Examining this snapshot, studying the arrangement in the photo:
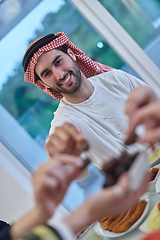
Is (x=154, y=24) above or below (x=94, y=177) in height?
above

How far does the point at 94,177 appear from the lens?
2980 mm

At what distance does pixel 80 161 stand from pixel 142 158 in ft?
0.39

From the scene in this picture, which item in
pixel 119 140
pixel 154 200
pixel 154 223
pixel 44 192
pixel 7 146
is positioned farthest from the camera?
pixel 7 146

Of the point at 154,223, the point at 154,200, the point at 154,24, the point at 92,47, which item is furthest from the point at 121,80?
the point at 154,24

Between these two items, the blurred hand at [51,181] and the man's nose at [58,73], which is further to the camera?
the man's nose at [58,73]

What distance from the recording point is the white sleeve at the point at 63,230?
0.51 metres

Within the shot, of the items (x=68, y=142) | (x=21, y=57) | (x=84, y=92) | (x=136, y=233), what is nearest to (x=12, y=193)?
(x=21, y=57)

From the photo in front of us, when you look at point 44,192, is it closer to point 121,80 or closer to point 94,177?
point 121,80

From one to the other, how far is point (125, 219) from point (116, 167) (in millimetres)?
537

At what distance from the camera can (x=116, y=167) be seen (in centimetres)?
56

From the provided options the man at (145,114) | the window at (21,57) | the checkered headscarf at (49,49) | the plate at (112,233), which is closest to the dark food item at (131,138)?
the man at (145,114)

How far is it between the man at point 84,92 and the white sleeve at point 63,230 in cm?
81

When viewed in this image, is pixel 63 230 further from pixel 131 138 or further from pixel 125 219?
pixel 125 219

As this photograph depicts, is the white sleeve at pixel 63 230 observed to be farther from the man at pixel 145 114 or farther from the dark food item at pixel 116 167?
the man at pixel 145 114
